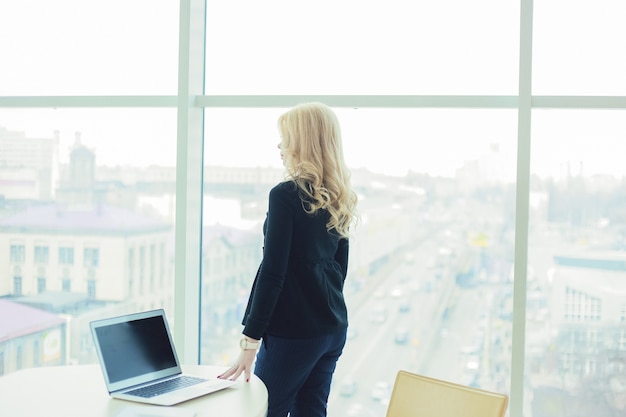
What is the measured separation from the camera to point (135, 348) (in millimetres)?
2205

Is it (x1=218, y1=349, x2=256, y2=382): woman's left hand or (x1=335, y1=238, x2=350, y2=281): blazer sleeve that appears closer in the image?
(x1=218, y1=349, x2=256, y2=382): woman's left hand

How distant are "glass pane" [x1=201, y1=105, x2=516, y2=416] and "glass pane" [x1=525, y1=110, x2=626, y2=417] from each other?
141 millimetres

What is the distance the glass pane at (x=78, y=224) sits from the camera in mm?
3734

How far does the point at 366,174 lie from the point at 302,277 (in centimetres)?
124

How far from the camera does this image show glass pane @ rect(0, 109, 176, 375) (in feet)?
12.3

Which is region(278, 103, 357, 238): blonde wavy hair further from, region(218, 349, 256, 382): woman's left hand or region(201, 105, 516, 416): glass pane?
region(201, 105, 516, 416): glass pane

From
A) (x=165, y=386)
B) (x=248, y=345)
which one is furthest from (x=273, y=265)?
(x=165, y=386)
